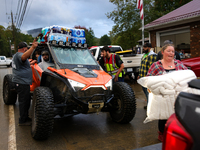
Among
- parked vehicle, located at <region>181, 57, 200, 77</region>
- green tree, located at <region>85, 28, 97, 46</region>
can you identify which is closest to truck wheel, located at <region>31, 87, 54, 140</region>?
parked vehicle, located at <region>181, 57, 200, 77</region>

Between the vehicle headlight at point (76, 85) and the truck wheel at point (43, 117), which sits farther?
the vehicle headlight at point (76, 85)

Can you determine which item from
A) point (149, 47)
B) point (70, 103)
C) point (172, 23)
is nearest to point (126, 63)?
point (149, 47)

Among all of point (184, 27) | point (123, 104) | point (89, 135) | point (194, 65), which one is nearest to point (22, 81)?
point (89, 135)

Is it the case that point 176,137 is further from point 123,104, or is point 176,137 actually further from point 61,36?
point 61,36

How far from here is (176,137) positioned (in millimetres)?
1198

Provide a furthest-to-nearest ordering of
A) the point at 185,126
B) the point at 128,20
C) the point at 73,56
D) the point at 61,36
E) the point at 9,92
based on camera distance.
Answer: the point at 128,20 < the point at 9,92 < the point at 61,36 < the point at 73,56 < the point at 185,126

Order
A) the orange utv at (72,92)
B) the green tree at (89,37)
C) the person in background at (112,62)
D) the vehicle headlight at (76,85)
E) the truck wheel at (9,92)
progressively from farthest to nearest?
1. the green tree at (89,37)
2. the truck wheel at (9,92)
3. the person in background at (112,62)
4. the vehicle headlight at (76,85)
5. the orange utv at (72,92)

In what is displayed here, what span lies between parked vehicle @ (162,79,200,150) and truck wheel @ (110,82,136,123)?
2970mm

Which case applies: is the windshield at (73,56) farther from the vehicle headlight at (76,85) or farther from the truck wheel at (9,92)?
the truck wheel at (9,92)

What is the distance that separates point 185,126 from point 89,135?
318 centimetres

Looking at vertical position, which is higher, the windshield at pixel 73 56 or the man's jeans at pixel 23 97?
the windshield at pixel 73 56

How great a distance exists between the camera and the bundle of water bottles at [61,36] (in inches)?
199

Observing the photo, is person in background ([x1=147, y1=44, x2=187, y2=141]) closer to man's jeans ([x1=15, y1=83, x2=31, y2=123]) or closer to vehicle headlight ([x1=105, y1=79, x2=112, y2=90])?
vehicle headlight ([x1=105, y1=79, x2=112, y2=90])

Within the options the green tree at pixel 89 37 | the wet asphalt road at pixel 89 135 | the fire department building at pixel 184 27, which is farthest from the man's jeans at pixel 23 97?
the green tree at pixel 89 37
